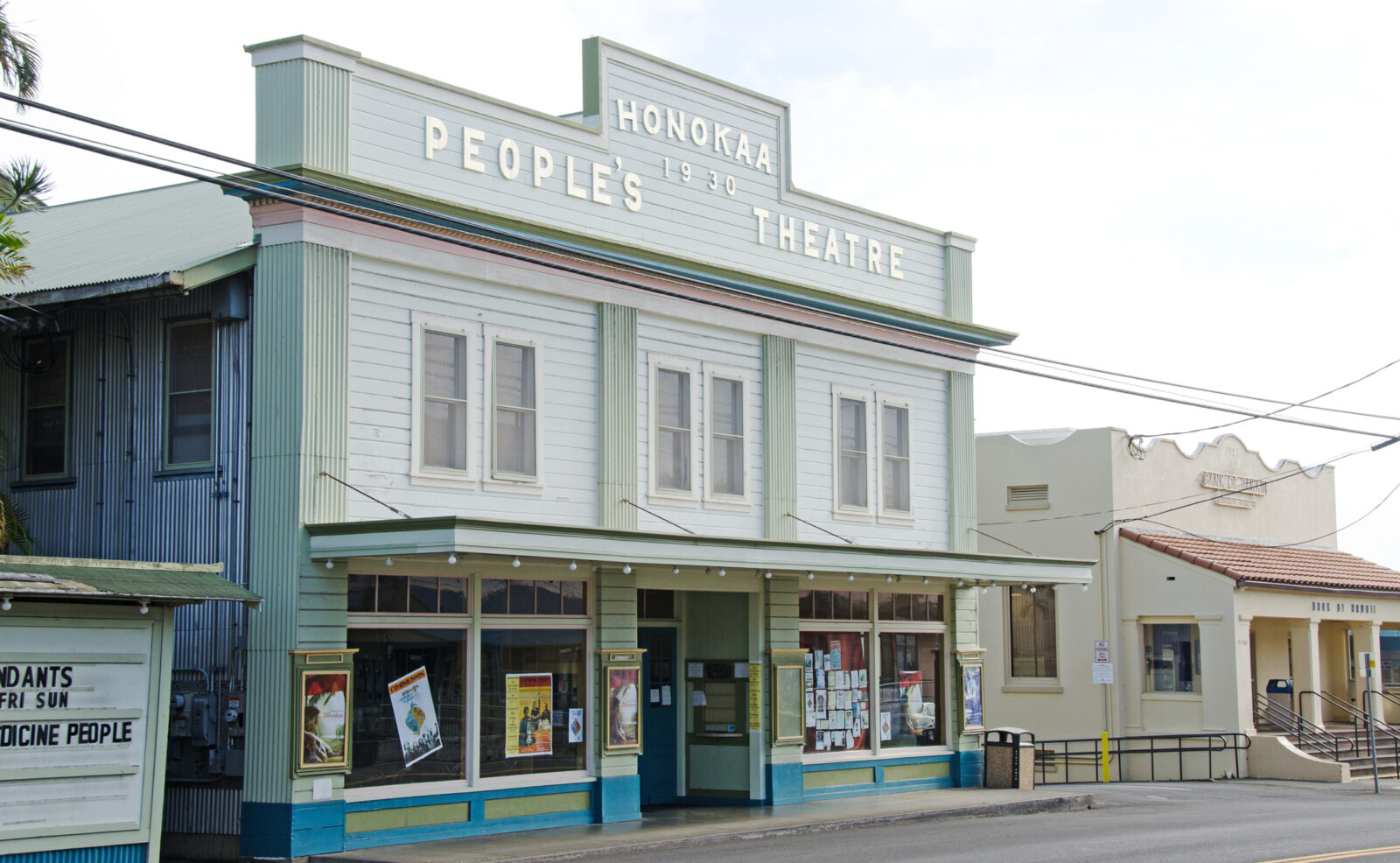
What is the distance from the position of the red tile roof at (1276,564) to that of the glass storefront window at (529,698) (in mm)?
15852

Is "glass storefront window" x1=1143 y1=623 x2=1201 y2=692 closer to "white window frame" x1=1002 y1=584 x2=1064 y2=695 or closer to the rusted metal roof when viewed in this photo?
"white window frame" x1=1002 y1=584 x2=1064 y2=695

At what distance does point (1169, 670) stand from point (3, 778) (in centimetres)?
2311

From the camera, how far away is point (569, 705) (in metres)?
18.5

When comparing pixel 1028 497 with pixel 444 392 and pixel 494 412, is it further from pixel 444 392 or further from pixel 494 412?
pixel 444 392

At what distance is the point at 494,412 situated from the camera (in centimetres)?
1791

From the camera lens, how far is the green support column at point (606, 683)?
18.6 m

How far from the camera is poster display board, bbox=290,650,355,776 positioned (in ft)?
50.8

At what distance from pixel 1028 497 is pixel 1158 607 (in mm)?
3487

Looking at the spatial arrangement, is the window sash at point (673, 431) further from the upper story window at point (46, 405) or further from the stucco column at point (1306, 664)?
the stucco column at point (1306, 664)

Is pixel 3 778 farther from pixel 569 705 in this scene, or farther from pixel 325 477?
pixel 569 705

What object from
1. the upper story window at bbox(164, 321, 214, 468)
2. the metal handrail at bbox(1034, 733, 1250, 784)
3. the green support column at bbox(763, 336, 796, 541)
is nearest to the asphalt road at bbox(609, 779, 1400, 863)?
the green support column at bbox(763, 336, 796, 541)

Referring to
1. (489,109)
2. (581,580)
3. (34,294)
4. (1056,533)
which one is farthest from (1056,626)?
(34,294)

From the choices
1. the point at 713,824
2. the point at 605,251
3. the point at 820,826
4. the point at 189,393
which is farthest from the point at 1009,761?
the point at 189,393

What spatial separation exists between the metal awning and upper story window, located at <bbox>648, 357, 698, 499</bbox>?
1770mm
